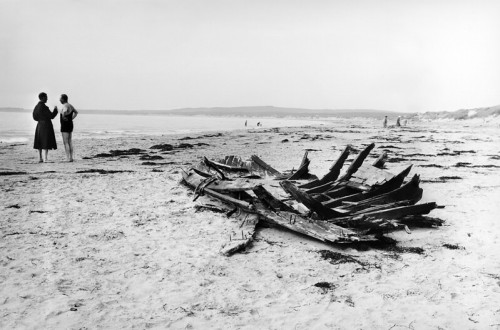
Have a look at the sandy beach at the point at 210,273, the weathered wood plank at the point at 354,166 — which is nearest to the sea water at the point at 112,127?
the sandy beach at the point at 210,273

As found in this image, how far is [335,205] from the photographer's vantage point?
583cm

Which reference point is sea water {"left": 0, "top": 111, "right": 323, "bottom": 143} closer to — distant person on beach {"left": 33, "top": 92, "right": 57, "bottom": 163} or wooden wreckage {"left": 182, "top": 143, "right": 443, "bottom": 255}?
distant person on beach {"left": 33, "top": 92, "right": 57, "bottom": 163}

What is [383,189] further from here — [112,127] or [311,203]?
[112,127]

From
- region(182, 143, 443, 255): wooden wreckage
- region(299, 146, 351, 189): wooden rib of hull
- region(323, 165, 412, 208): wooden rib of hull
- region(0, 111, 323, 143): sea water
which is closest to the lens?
region(182, 143, 443, 255): wooden wreckage

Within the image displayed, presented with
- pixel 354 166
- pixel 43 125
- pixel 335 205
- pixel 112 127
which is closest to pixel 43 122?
pixel 43 125

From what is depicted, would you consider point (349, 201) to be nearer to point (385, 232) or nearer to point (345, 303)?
point (385, 232)

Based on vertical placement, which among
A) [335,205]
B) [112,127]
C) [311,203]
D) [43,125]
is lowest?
[112,127]

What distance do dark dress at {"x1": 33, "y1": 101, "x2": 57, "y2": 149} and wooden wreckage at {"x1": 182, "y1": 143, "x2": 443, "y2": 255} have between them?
5.74 meters

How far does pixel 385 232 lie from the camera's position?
5.18 m

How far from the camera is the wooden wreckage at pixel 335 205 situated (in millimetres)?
4902

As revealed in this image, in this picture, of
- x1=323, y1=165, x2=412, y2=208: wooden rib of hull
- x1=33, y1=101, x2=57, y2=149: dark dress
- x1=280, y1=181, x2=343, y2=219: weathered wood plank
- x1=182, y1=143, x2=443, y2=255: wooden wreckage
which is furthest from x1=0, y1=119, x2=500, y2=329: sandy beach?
x1=33, y1=101, x2=57, y2=149: dark dress

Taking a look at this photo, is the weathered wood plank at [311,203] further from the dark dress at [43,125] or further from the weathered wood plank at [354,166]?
the dark dress at [43,125]

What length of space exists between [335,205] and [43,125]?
864 cm

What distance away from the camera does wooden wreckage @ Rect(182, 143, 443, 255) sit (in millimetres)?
4902
